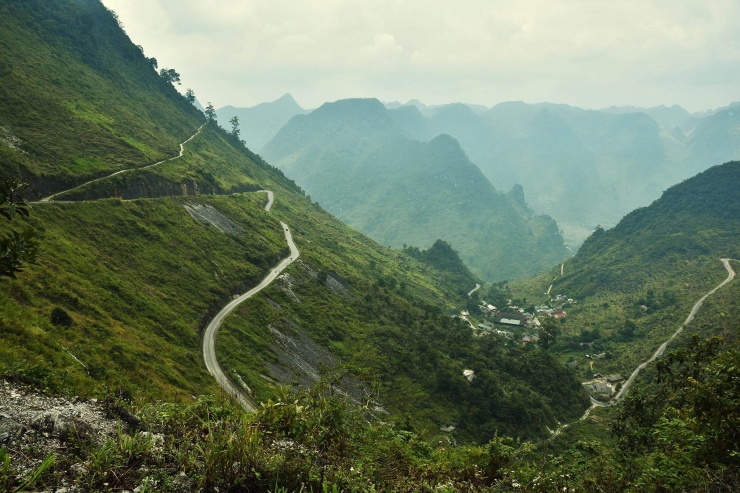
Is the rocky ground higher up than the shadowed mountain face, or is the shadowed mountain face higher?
the shadowed mountain face

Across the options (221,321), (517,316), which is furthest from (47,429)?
(517,316)

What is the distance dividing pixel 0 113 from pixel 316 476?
7189 cm

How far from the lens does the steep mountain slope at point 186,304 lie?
2570 centimetres

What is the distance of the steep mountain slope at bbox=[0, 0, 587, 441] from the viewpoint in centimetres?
2570

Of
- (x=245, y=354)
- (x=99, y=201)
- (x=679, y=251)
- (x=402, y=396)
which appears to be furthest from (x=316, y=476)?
(x=679, y=251)

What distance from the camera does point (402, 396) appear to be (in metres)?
52.9

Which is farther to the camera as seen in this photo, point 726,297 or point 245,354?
point 726,297

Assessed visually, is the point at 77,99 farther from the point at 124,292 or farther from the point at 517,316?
the point at 517,316

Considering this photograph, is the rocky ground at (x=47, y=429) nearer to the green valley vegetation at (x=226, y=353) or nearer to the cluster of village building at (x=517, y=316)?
the green valley vegetation at (x=226, y=353)

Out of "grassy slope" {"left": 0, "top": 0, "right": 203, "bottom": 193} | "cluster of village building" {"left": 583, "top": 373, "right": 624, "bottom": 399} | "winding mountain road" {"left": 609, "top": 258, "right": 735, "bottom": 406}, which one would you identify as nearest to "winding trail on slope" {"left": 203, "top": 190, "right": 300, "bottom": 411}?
"grassy slope" {"left": 0, "top": 0, "right": 203, "bottom": 193}

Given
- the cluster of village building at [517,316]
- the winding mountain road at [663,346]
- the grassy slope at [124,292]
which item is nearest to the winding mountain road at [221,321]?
the grassy slope at [124,292]

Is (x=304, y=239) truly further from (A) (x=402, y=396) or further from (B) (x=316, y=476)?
(B) (x=316, y=476)

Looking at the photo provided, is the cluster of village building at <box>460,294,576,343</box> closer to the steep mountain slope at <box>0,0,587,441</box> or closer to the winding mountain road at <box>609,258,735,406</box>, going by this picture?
the winding mountain road at <box>609,258,735,406</box>

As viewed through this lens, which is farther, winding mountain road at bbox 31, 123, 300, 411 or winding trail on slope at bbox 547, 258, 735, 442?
winding trail on slope at bbox 547, 258, 735, 442
